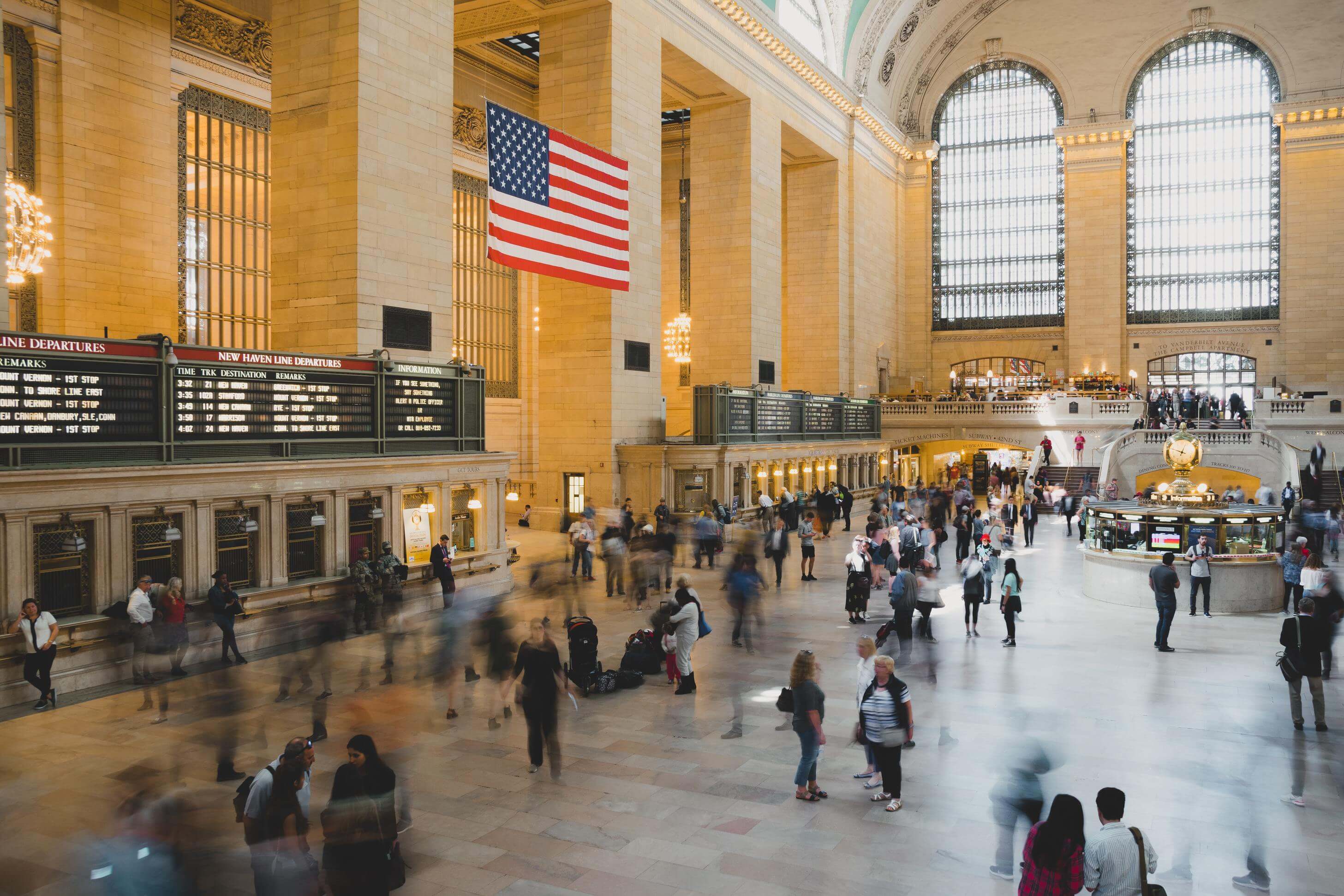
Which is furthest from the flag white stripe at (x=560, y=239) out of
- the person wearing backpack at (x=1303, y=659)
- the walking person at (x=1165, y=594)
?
the person wearing backpack at (x=1303, y=659)

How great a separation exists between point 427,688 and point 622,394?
13.0 m

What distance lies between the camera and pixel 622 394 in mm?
22578

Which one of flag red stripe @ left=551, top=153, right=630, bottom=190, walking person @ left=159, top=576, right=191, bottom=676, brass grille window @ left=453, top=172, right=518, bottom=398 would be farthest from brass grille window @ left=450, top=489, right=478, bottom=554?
brass grille window @ left=453, top=172, right=518, bottom=398

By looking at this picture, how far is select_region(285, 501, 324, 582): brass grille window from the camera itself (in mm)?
12836

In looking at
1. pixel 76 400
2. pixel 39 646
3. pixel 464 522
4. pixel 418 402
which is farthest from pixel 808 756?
pixel 418 402

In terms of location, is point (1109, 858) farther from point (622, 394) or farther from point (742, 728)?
point (622, 394)

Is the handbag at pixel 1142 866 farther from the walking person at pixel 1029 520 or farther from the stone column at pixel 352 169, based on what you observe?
the walking person at pixel 1029 520

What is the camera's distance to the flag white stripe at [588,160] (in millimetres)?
18469

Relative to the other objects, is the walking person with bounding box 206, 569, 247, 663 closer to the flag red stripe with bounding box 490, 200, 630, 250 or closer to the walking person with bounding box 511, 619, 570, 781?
the walking person with bounding box 511, 619, 570, 781

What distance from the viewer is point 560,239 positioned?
1881 cm

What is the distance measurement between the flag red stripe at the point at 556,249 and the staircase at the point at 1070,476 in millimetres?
18625

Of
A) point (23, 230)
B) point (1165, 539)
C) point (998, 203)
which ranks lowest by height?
point (1165, 539)

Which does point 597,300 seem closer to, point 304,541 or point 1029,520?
point 304,541

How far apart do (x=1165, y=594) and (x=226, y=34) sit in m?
21.0
